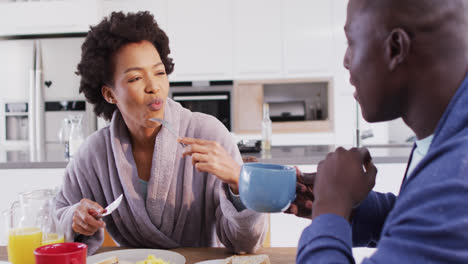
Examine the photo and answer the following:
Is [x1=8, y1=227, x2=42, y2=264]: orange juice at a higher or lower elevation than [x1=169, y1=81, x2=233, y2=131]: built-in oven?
lower

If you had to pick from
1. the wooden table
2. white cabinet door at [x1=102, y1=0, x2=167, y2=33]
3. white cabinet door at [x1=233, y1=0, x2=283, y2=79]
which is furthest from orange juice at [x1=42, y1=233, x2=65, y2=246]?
white cabinet door at [x1=102, y1=0, x2=167, y2=33]

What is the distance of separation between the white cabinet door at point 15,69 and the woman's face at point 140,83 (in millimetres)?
3266

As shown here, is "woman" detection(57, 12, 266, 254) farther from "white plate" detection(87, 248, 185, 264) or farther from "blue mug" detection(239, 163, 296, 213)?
"blue mug" detection(239, 163, 296, 213)

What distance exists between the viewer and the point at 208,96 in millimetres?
4352

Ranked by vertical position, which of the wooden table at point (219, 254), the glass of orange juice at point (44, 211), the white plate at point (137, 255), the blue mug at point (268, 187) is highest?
the blue mug at point (268, 187)

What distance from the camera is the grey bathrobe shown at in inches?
53.2

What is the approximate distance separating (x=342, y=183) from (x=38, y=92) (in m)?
4.16

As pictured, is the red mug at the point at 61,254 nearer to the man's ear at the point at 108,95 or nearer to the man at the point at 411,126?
the man at the point at 411,126

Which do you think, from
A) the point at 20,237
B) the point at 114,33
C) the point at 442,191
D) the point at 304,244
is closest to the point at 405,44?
the point at 442,191

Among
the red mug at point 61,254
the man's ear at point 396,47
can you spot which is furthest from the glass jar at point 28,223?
the man's ear at point 396,47

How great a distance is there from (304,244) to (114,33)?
1.15 meters

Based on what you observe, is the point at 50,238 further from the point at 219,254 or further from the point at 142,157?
the point at 142,157

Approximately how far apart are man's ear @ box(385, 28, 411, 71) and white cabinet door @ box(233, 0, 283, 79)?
3785mm

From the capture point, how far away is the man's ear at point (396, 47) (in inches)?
20.4
